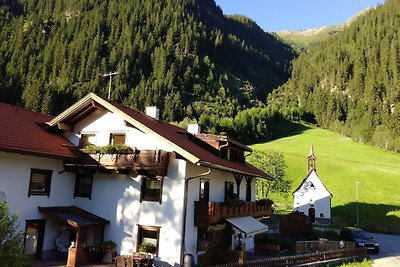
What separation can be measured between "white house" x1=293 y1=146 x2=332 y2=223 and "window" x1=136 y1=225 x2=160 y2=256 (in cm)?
4716

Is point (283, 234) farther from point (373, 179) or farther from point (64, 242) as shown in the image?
point (373, 179)

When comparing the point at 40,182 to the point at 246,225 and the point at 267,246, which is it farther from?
the point at 267,246

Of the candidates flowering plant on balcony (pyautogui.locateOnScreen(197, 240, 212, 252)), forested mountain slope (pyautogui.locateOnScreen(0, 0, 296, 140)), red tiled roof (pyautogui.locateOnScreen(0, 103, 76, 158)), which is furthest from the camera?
forested mountain slope (pyautogui.locateOnScreen(0, 0, 296, 140))

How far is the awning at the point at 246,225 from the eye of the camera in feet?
77.0

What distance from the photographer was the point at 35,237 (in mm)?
20688

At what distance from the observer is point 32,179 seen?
2038 cm

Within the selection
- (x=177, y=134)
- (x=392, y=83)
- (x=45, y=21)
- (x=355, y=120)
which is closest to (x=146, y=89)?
(x=45, y=21)

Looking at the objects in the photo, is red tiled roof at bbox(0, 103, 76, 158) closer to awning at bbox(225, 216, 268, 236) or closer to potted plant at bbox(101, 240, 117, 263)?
potted plant at bbox(101, 240, 117, 263)

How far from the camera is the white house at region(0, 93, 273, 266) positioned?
20.1 meters

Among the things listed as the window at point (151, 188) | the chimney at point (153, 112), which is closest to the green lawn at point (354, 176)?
the chimney at point (153, 112)

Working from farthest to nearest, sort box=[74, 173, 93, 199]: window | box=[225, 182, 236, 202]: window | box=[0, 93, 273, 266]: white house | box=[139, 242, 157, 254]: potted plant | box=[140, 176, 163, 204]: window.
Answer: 1. box=[225, 182, 236, 202]: window
2. box=[74, 173, 93, 199]: window
3. box=[140, 176, 163, 204]: window
4. box=[139, 242, 157, 254]: potted plant
5. box=[0, 93, 273, 266]: white house

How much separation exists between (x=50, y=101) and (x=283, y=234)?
85918 mm

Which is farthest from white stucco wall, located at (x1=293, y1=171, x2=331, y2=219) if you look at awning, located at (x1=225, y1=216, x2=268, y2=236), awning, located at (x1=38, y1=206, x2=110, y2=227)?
awning, located at (x1=38, y1=206, x2=110, y2=227)

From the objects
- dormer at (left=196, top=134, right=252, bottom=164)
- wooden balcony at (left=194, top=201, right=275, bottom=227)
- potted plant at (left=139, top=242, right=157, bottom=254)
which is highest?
dormer at (left=196, top=134, right=252, bottom=164)
